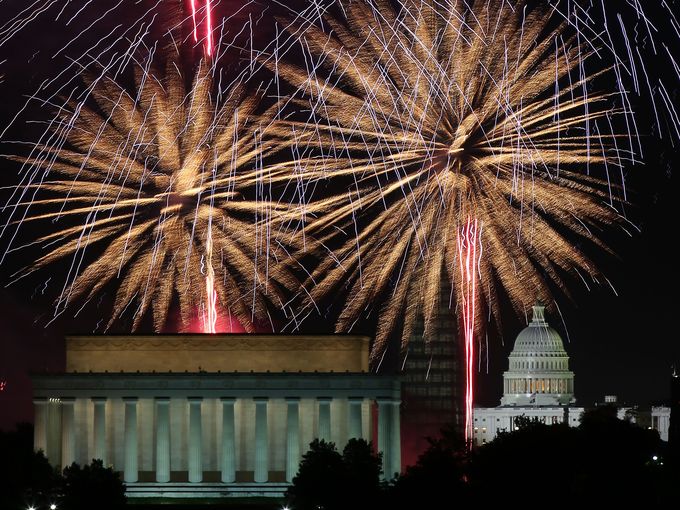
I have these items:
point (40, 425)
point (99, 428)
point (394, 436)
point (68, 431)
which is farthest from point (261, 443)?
point (40, 425)

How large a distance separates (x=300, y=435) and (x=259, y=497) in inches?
276

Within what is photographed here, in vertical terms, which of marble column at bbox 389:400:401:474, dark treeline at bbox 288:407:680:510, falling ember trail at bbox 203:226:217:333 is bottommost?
dark treeline at bbox 288:407:680:510

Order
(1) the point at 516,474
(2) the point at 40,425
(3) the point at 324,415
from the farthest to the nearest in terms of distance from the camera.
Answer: (2) the point at 40,425 < (3) the point at 324,415 < (1) the point at 516,474

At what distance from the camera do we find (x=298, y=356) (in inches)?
6983

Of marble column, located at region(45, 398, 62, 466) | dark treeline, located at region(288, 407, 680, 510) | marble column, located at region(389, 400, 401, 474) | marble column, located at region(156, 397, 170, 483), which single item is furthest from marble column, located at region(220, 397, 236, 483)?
marble column, located at region(45, 398, 62, 466)

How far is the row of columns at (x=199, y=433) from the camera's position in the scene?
17362 centimetres

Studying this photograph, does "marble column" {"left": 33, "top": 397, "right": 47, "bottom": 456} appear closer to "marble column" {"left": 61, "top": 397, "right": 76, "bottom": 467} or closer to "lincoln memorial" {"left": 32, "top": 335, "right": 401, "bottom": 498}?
"lincoln memorial" {"left": 32, "top": 335, "right": 401, "bottom": 498}

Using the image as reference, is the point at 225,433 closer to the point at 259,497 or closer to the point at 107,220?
the point at 259,497

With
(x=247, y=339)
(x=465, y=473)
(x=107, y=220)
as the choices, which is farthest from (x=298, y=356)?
(x=107, y=220)

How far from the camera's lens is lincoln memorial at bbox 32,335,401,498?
174125 mm

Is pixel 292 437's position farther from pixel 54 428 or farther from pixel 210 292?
pixel 210 292

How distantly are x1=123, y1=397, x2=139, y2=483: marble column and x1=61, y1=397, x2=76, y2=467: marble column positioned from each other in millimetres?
4347

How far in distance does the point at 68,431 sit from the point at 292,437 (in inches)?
713

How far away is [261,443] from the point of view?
570ft
